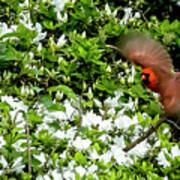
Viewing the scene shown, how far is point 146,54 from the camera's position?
1460mm

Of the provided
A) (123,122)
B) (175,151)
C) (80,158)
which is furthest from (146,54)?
(80,158)

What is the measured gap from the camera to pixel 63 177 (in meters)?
1.19

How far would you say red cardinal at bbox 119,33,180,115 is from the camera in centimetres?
134

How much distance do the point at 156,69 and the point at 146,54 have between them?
0.32ft

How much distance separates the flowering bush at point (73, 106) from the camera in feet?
4.00

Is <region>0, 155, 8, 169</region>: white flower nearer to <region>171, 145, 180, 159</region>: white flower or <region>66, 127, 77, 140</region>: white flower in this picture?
<region>66, 127, 77, 140</region>: white flower

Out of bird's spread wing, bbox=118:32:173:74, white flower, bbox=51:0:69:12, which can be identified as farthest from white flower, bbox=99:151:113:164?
white flower, bbox=51:0:69:12

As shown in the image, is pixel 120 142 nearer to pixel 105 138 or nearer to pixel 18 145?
pixel 105 138

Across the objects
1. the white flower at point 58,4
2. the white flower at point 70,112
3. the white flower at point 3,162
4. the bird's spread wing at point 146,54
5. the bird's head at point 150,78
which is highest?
the white flower at point 58,4

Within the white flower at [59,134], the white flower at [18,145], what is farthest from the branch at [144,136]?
the white flower at [18,145]

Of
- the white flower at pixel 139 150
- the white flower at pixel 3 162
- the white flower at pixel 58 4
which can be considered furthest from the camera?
the white flower at pixel 58 4

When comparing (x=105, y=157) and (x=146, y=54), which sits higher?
(x=146, y=54)

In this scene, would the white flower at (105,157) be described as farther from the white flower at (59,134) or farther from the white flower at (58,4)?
the white flower at (58,4)

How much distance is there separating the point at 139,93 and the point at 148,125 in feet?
0.84
